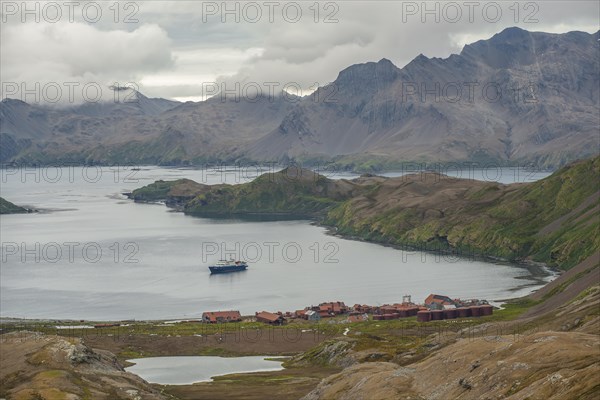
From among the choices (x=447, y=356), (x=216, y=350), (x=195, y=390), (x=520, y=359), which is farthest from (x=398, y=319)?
(x=520, y=359)

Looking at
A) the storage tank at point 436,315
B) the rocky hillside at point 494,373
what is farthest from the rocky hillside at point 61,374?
the storage tank at point 436,315

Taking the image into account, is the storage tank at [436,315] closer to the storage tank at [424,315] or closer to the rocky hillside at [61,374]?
the storage tank at [424,315]

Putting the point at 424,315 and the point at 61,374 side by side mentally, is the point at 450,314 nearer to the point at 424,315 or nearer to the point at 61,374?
the point at 424,315

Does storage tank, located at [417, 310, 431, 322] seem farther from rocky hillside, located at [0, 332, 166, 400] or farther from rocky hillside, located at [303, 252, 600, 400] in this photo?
rocky hillside, located at [0, 332, 166, 400]

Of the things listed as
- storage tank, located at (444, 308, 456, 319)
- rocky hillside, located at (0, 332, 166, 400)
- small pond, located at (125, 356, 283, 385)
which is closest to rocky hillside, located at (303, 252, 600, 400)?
rocky hillside, located at (0, 332, 166, 400)

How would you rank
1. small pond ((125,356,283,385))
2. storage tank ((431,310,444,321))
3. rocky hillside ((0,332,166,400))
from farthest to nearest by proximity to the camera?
storage tank ((431,310,444,321)) → small pond ((125,356,283,385)) → rocky hillside ((0,332,166,400))

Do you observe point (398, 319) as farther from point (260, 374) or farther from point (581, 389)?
point (581, 389)

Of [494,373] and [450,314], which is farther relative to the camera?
[450,314]

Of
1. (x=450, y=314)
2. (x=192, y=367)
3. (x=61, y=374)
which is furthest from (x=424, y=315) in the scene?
(x=61, y=374)
